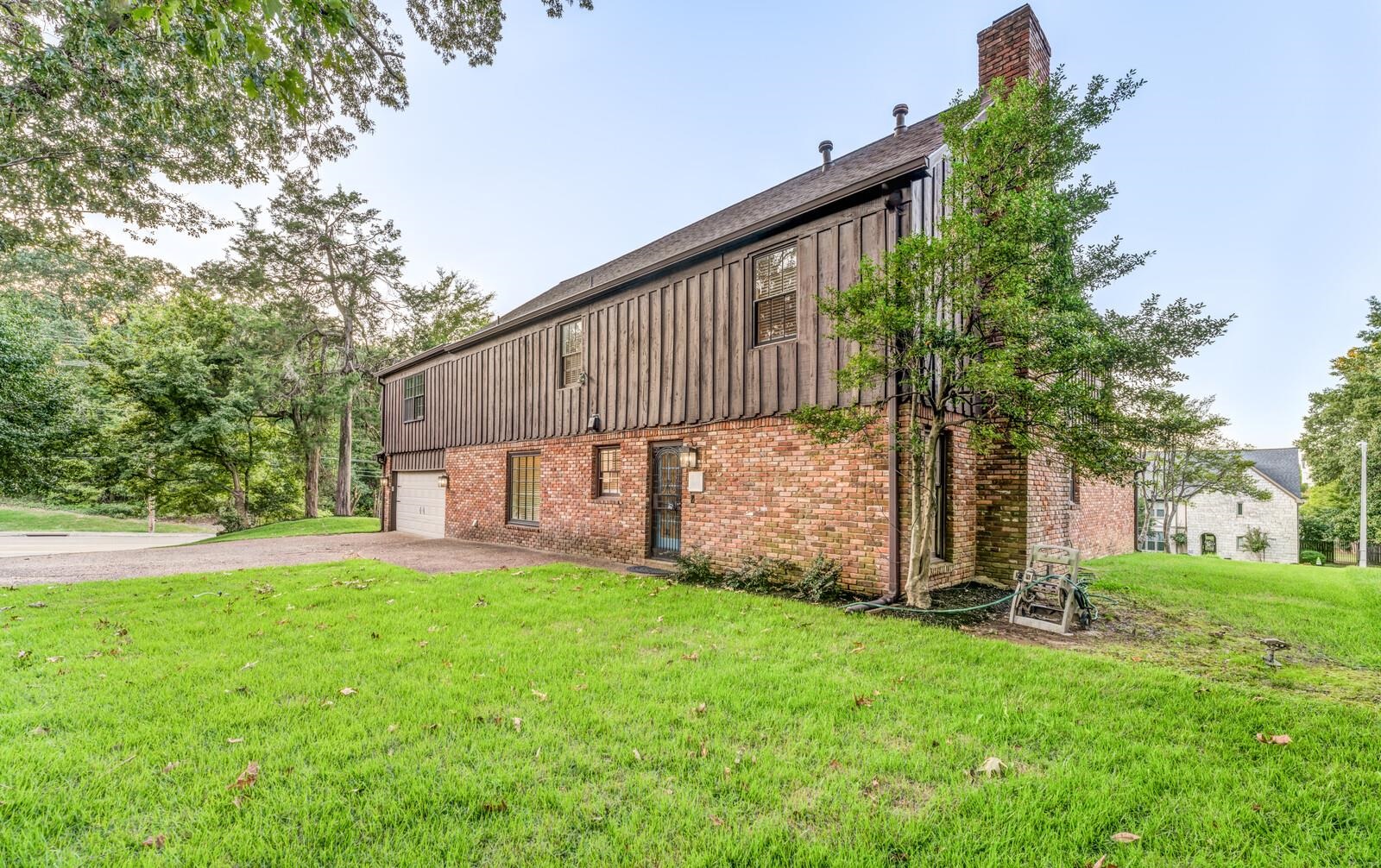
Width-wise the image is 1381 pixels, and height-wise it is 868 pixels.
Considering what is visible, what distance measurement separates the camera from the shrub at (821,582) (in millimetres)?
6301

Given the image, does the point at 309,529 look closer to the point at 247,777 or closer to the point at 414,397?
the point at 414,397

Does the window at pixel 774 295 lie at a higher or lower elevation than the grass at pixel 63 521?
higher

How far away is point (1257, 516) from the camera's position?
29688mm

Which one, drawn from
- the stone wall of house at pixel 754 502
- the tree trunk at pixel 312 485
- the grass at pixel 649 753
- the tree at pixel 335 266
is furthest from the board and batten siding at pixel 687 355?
the tree trunk at pixel 312 485

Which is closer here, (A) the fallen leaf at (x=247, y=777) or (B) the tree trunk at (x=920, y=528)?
(A) the fallen leaf at (x=247, y=777)

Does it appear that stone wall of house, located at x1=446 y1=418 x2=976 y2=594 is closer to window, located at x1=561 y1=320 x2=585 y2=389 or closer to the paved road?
window, located at x1=561 y1=320 x2=585 y2=389

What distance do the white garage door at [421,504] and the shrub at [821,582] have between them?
10717 mm

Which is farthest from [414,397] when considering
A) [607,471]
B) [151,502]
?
[151,502]

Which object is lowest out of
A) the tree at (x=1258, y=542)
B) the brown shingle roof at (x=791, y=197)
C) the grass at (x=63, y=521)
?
the tree at (x=1258, y=542)

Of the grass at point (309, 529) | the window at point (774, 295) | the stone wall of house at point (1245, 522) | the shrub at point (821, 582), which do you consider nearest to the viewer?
the shrub at point (821, 582)

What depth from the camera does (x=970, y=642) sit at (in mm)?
4555

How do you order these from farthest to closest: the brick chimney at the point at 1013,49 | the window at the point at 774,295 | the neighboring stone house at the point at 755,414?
the brick chimney at the point at 1013,49 < the window at the point at 774,295 < the neighboring stone house at the point at 755,414

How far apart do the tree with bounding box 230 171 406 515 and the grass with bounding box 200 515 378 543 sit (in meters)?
4.60

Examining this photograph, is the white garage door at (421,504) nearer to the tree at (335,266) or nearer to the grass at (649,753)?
the tree at (335,266)
